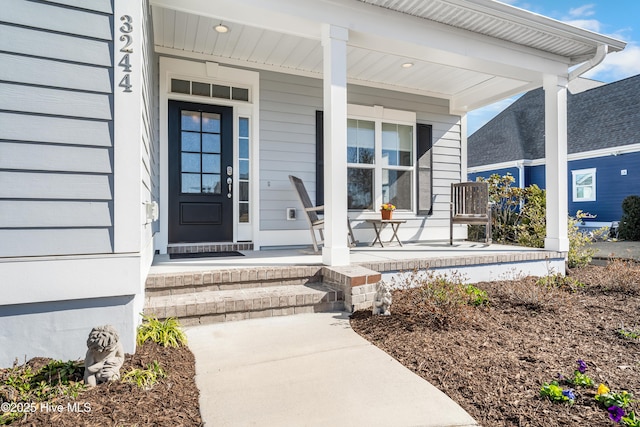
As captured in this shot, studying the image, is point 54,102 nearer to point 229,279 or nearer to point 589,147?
point 229,279

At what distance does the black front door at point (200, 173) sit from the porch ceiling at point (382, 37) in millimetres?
729

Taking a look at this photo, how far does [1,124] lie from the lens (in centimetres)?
182

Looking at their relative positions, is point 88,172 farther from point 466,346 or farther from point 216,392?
point 466,346

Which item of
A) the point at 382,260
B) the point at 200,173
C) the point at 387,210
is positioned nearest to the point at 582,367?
the point at 382,260

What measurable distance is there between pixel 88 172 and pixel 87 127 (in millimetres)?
247

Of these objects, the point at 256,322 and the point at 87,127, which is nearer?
the point at 87,127

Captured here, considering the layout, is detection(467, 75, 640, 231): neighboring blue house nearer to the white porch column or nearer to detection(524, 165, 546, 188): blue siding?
detection(524, 165, 546, 188): blue siding

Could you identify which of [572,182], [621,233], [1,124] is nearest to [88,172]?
[1,124]

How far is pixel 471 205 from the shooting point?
5.68 metres

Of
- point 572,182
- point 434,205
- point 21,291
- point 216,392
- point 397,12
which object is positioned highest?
point 397,12

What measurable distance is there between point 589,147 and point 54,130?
46.2 ft

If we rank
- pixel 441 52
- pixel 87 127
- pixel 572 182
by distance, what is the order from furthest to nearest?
pixel 572 182 → pixel 441 52 → pixel 87 127

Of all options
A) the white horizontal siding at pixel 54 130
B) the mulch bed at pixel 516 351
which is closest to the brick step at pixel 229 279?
the mulch bed at pixel 516 351

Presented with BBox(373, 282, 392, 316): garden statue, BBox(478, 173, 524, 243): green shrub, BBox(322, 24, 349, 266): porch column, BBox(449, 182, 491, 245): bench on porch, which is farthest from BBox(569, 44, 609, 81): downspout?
BBox(373, 282, 392, 316): garden statue
